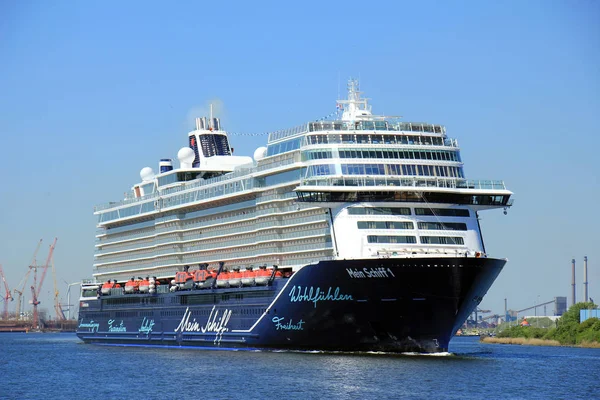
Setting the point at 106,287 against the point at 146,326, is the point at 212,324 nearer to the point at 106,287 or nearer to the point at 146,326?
the point at 146,326

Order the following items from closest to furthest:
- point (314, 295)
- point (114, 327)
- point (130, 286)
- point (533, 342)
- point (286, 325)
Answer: point (314, 295) → point (286, 325) → point (130, 286) → point (114, 327) → point (533, 342)

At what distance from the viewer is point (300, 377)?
5438cm

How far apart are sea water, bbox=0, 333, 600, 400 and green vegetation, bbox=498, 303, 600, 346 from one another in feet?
107

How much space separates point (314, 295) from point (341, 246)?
10.9 ft

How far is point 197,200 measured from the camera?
84.4 meters

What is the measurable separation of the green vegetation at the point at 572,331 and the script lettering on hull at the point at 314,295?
4715cm

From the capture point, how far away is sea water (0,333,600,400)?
49.9 m

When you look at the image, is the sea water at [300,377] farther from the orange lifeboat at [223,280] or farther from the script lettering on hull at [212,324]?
the orange lifeboat at [223,280]

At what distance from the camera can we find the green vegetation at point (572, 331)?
105 metres

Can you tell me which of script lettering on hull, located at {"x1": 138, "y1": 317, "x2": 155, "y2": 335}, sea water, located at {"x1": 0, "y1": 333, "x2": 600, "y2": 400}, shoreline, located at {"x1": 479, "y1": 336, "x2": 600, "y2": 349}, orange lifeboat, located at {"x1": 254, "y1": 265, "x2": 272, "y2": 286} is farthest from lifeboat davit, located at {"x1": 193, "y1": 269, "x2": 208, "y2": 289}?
shoreline, located at {"x1": 479, "y1": 336, "x2": 600, "y2": 349}

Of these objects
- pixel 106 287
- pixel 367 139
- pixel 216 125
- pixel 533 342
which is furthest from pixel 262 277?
pixel 533 342

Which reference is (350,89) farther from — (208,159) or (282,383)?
(282,383)

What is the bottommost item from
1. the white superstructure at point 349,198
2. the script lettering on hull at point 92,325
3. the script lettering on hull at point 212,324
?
the script lettering on hull at point 92,325

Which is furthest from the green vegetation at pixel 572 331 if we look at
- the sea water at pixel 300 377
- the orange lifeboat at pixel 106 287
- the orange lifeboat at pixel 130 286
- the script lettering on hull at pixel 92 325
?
the script lettering on hull at pixel 92 325
